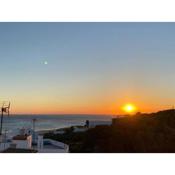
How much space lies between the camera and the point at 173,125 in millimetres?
10383

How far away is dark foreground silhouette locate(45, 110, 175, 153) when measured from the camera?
9.34m

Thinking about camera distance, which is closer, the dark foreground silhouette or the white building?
the white building

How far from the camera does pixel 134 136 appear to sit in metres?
9.81

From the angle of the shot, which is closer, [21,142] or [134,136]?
[21,142]

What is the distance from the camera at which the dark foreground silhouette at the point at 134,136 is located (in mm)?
9336

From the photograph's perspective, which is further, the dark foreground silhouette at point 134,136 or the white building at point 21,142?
the dark foreground silhouette at point 134,136

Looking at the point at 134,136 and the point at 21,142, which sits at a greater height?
the point at 134,136
